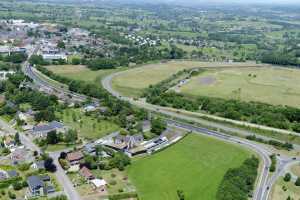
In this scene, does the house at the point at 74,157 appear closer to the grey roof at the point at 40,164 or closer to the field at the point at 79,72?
the grey roof at the point at 40,164

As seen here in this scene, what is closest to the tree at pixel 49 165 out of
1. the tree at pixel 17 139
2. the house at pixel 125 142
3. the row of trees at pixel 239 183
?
the tree at pixel 17 139

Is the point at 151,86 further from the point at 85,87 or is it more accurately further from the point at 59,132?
the point at 59,132

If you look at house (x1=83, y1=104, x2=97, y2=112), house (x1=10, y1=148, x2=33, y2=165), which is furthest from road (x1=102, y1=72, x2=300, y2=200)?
house (x1=10, y1=148, x2=33, y2=165)

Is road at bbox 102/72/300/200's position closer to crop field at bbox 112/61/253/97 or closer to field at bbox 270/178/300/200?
field at bbox 270/178/300/200

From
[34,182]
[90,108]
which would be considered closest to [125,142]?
[34,182]

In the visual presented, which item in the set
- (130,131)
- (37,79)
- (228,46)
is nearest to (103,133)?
(130,131)

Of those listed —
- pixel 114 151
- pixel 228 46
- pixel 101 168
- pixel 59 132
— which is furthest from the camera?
pixel 228 46
